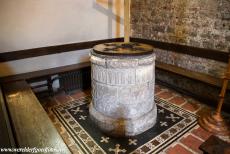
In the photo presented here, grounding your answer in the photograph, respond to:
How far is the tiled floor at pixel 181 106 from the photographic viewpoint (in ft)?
8.29

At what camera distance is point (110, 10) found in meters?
4.50

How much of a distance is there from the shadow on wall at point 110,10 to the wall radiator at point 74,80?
3.90 feet

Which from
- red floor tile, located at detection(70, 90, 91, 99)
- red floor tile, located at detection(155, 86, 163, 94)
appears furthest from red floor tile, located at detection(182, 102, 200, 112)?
red floor tile, located at detection(70, 90, 91, 99)

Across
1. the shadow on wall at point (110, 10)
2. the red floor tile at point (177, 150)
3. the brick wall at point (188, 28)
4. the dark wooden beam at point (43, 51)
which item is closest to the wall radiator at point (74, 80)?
the dark wooden beam at point (43, 51)

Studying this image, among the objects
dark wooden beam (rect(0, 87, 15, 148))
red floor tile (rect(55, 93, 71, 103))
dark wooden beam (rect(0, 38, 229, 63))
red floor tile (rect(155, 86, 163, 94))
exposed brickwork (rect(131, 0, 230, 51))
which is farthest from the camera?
red floor tile (rect(155, 86, 163, 94))

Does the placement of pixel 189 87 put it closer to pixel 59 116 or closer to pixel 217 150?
pixel 217 150

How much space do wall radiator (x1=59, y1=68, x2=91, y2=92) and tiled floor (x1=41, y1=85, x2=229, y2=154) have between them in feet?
0.43

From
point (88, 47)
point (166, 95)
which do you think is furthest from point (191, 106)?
point (88, 47)

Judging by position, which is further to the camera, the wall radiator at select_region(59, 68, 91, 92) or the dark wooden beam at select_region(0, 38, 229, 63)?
the wall radiator at select_region(59, 68, 91, 92)

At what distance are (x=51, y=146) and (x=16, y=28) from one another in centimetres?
255

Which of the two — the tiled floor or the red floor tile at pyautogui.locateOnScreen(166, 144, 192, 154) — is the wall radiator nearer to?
the tiled floor

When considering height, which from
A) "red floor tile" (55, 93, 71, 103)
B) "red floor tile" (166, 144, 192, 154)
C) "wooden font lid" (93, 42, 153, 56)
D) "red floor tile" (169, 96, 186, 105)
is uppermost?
"wooden font lid" (93, 42, 153, 56)

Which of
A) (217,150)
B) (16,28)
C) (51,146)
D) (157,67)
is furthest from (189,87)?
(16,28)

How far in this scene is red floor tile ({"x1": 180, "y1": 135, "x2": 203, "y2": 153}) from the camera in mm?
2532
